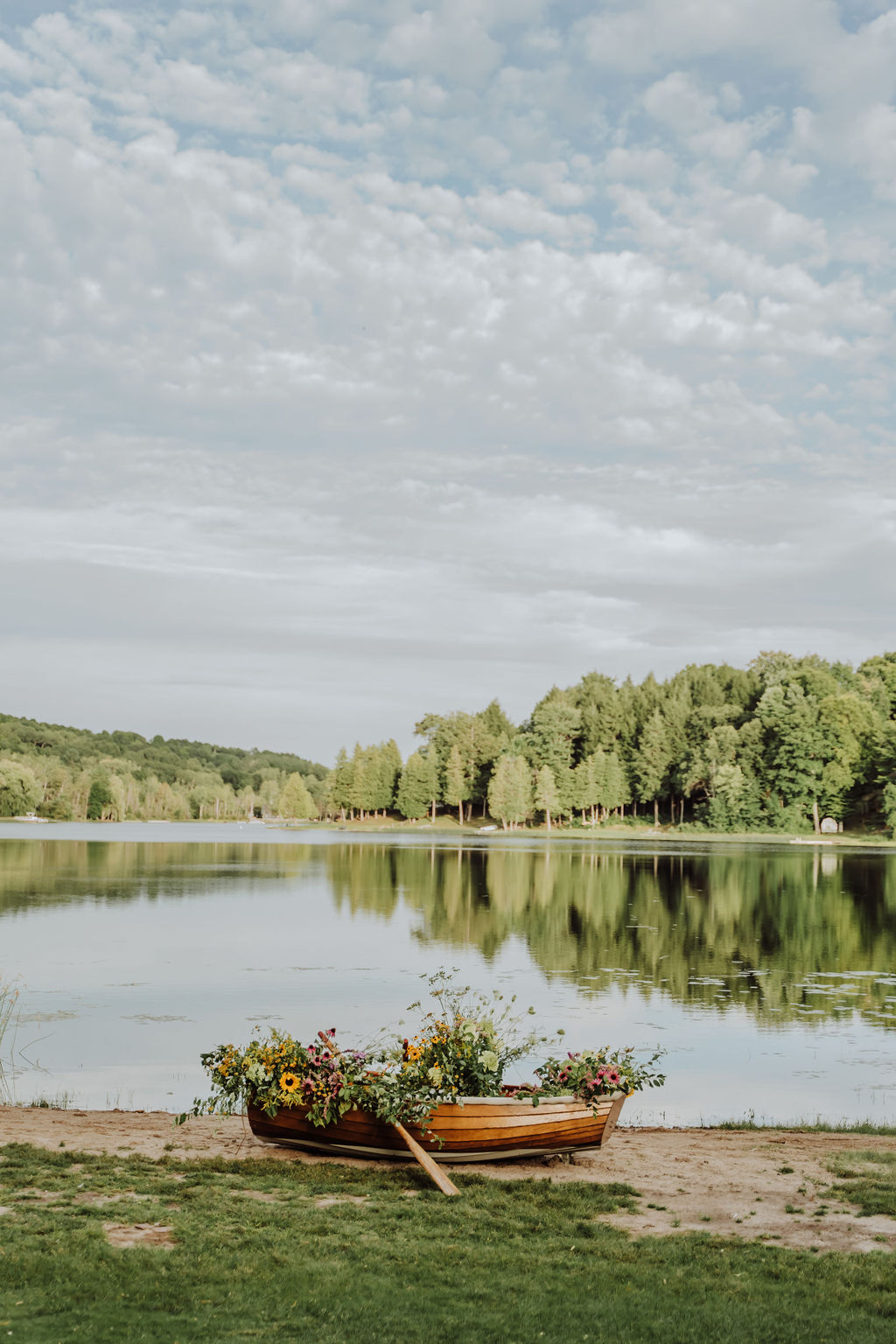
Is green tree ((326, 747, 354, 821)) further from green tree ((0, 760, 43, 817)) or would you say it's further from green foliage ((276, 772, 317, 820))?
green tree ((0, 760, 43, 817))

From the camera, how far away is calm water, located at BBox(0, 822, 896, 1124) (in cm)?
1698

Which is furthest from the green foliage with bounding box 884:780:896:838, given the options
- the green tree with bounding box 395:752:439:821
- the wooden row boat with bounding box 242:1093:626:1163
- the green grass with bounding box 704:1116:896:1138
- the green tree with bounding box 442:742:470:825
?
the wooden row boat with bounding box 242:1093:626:1163

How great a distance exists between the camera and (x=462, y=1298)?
23.7ft

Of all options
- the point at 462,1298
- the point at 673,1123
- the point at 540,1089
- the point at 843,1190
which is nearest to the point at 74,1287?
the point at 462,1298

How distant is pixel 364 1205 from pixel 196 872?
48547 millimetres

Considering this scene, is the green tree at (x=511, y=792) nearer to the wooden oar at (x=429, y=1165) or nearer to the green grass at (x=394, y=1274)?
the wooden oar at (x=429, y=1165)

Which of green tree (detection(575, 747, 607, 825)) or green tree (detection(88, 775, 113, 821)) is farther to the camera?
green tree (detection(88, 775, 113, 821))

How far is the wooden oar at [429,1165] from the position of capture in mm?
9781

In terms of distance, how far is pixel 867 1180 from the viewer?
10344mm

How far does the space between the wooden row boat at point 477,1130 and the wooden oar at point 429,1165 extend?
215mm

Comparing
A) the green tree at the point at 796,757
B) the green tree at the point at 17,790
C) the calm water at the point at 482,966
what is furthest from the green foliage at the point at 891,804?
the green tree at the point at 17,790

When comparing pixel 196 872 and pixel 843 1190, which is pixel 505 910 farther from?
pixel 843 1190

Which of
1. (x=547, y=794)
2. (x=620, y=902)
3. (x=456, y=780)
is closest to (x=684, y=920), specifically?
(x=620, y=902)

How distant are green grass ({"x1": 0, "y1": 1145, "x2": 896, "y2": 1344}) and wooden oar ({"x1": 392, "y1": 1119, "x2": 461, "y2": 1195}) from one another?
0.47ft
